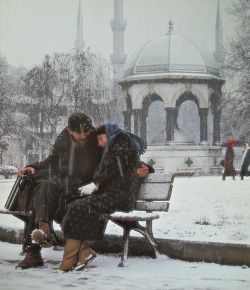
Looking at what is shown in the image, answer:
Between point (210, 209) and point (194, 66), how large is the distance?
2.25 meters

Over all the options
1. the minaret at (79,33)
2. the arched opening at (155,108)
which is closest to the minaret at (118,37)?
the minaret at (79,33)

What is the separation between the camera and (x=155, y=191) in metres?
4.52

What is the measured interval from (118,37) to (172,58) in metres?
2.39

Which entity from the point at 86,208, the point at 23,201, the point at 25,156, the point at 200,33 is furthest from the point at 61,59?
Result: the point at 86,208

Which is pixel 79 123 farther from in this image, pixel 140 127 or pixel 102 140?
pixel 140 127

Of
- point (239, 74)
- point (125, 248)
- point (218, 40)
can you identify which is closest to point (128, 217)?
point (125, 248)

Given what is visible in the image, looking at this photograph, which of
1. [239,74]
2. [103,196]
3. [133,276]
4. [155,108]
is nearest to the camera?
[133,276]

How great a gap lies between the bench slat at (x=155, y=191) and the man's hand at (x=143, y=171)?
0.09 meters

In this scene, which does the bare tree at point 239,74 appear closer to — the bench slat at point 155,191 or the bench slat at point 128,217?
the bench slat at point 155,191

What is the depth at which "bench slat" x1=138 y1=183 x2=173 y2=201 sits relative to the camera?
4.50 metres

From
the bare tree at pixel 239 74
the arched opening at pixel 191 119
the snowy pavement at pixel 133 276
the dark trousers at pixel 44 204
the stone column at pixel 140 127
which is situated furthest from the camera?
the arched opening at pixel 191 119

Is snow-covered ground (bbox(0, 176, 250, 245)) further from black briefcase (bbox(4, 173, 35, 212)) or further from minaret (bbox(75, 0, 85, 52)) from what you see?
minaret (bbox(75, 0, 85, 52))

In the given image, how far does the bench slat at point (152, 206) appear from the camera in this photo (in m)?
4.47

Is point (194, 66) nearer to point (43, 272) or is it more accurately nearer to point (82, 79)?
point (82, 79)
